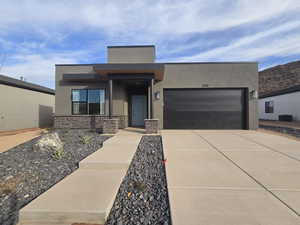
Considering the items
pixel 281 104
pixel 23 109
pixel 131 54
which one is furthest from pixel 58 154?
pixel 281 104

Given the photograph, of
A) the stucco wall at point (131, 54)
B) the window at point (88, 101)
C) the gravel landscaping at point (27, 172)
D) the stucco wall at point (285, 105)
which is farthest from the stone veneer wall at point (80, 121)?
the stucco wall at point (285, 105)

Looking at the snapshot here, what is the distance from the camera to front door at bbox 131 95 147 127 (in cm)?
1223

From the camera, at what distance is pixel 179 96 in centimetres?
1064

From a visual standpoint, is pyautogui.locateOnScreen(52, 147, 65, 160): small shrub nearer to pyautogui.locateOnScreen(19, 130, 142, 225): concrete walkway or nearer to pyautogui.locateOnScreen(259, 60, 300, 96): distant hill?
pyautogui.locateOnScreen(19, 130, 142, 225): concrete walkway

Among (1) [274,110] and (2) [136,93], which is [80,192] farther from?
(1) [274,110]

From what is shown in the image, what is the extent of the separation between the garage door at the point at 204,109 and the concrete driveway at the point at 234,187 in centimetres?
563

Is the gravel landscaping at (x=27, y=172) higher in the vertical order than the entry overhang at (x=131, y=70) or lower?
lower

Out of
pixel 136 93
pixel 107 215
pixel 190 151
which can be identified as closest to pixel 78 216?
pixel 107 215

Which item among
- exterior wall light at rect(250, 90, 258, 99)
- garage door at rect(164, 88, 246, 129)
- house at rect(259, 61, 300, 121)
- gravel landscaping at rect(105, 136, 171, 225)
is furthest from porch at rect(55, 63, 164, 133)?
house at rect(259, 61, 300, 121)

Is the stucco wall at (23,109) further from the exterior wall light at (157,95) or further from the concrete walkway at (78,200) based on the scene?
the concrete walkway at (78,200)

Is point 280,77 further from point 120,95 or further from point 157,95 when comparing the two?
point 120,95

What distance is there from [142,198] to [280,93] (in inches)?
843

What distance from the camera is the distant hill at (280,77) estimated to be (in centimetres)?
3070

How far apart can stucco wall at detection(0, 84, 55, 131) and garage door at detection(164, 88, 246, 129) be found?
10.0 metres
